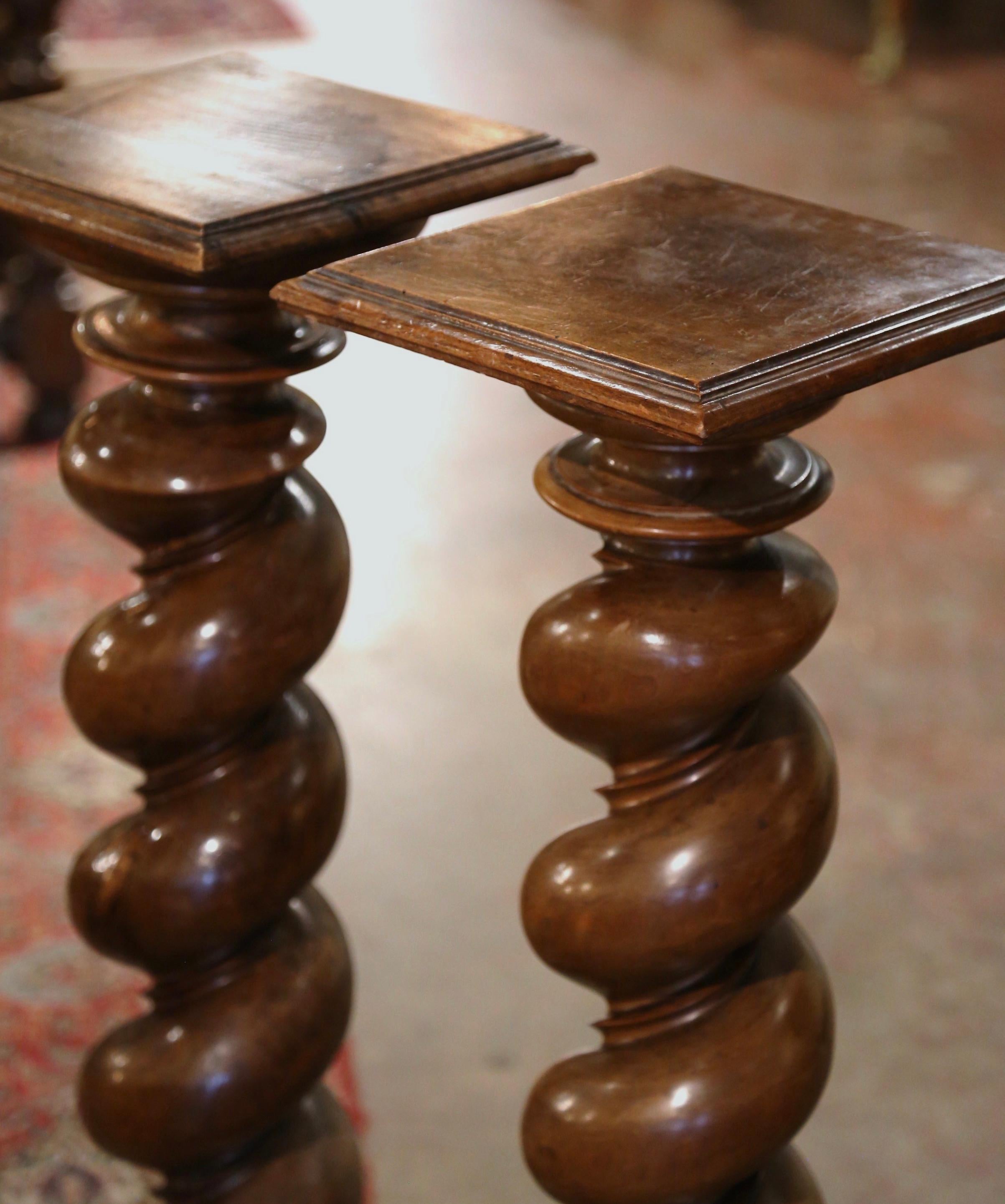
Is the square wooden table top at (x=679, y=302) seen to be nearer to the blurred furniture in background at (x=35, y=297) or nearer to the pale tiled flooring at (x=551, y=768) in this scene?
the pale tiled flooring at (x=551, y=768)

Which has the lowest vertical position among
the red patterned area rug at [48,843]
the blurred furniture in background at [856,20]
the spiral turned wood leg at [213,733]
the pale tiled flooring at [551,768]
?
the red patterned area rug at [48,843]

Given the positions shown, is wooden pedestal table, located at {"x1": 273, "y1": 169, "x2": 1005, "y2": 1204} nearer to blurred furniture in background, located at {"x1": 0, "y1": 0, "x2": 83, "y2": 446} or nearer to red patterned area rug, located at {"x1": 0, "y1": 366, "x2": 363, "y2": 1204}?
red patterned area rug, located at {"x1": 0, "y1": 366, "x2": 363, "y2": 1204}

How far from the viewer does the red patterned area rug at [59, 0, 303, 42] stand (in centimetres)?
548

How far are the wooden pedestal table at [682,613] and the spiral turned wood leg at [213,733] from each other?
20 centimetres

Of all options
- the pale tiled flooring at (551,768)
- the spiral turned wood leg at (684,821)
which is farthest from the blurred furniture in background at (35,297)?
the spiral turned wood leg at (684,821)

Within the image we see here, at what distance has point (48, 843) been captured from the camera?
1.96m

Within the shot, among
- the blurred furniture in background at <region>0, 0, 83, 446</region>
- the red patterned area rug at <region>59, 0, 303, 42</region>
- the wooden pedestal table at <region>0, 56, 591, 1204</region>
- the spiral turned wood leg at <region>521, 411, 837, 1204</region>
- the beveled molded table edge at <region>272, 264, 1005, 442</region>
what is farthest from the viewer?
the red patterned area rug at <region>59, 0, 303, 42</region>

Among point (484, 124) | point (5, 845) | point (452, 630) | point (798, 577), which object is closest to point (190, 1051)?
point (798, 577)

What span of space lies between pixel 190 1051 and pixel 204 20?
17.0ft

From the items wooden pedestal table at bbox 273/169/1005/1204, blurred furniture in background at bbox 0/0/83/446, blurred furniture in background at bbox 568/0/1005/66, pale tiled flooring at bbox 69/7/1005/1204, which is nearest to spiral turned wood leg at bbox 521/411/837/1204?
wooden pedestal table at bbox 273/169/1005/1204

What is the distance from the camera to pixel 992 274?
2.64 ft

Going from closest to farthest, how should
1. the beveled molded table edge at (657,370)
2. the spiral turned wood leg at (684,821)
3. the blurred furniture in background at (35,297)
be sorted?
the beveled molded table edge at (657,370), the spiral turned wood leg at (684,821), the blurred furniture in background at (35,297)

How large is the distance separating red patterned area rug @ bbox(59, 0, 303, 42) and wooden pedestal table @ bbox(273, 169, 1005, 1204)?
491 cm

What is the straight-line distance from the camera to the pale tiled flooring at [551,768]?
64.4 inches
